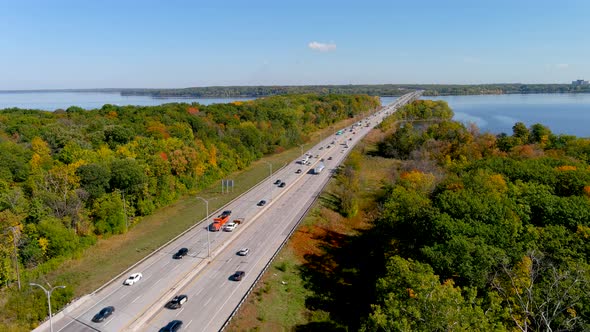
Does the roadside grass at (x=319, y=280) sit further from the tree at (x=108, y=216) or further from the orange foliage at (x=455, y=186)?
the tree at (x=108, y=216)

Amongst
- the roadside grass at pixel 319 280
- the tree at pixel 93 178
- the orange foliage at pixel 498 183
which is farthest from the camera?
the tree at pixel 93 178

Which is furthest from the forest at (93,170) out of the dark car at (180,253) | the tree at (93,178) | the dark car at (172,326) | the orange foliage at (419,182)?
the orange foliage at (419,182)

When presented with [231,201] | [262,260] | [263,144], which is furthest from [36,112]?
[262,260]

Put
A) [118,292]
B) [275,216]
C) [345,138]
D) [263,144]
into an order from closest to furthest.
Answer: [118,292]
[275,216]
[263,144]
[345,138]

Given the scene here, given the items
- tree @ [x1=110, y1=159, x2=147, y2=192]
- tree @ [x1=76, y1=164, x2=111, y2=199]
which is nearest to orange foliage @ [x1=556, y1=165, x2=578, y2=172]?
tree @ [x1=110, y1=159, x2=147, y2=192]

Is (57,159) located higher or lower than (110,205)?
higher

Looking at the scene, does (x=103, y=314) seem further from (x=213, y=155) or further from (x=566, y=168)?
(x=566, y=168)

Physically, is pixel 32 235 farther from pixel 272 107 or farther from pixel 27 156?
pixel 272 107
